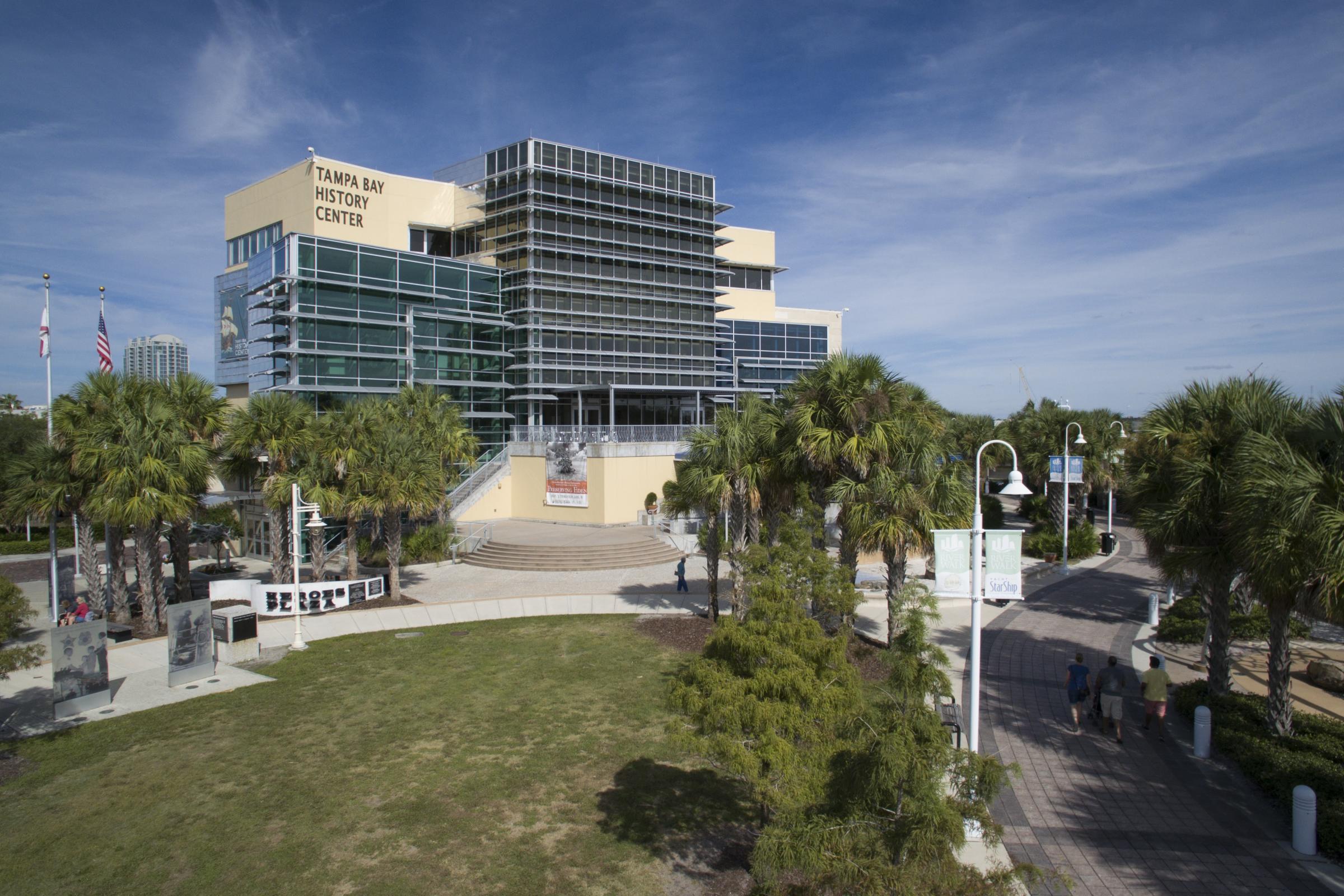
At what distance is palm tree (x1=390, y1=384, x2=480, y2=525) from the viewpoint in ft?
100

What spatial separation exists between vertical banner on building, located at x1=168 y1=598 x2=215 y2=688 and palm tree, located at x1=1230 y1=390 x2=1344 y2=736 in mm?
20768

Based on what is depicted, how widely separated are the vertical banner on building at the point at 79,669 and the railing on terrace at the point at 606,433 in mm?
26209

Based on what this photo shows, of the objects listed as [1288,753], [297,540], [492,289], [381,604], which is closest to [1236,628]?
[1288,753]

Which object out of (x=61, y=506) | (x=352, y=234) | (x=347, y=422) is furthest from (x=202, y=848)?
(x=352, y=234)

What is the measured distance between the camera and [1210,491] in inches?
551

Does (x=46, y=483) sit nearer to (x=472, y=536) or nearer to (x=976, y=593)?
(x=472, y=536)

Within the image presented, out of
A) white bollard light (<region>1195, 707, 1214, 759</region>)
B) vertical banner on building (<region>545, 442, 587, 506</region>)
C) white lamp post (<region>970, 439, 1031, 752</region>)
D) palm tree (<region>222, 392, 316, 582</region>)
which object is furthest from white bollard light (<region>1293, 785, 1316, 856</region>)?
vertical banner on building (<region>545, 442, 587, 506</region>)

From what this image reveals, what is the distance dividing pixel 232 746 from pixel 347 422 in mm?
14489

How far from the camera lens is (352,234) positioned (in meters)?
44.5

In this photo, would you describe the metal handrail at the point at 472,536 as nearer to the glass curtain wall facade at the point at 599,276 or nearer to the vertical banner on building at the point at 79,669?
the glass curtain wall facade at the point at 599,276

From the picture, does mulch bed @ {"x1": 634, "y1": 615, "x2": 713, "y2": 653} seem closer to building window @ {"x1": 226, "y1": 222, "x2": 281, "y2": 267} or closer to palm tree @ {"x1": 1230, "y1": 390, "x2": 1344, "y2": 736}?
palm tree @ {"x1": 1230, "y1": 390, "x2": 1344, "y2": 736}

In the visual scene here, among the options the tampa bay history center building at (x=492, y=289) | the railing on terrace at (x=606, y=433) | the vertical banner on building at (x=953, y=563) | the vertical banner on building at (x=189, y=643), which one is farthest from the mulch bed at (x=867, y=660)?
the tampa bay history center building at (x=492, y=289)

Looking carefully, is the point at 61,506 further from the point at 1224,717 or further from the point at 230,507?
the point at 1224,717

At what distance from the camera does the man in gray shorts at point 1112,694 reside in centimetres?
1356
